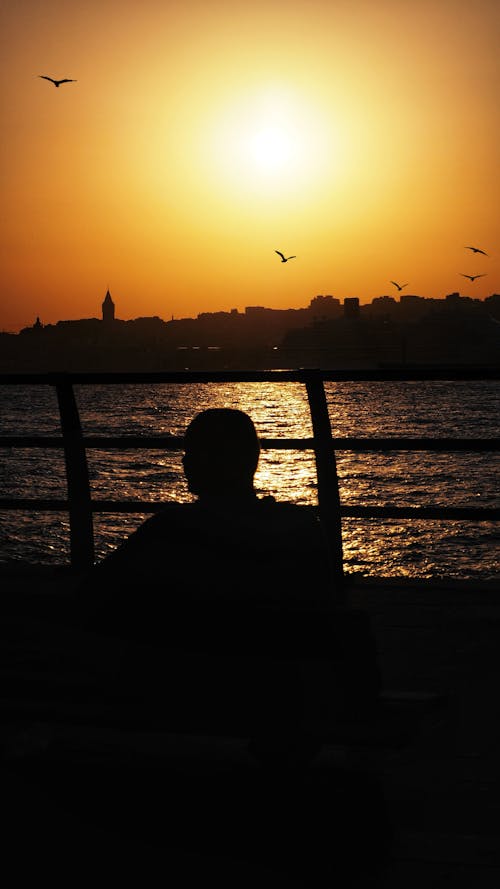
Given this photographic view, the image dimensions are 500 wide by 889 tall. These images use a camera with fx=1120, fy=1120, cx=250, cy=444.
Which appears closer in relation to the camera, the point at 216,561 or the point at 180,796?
the point at 216,561

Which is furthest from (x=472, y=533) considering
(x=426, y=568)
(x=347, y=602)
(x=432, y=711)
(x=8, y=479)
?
(x=432, y=711)

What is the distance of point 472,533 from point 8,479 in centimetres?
2815

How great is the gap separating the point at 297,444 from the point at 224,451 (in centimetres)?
407

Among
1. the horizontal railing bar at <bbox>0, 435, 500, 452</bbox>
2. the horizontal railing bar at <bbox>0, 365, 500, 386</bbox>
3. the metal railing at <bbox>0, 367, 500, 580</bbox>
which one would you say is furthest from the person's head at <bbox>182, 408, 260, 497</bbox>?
the horizontal railing bar at <bbox>0, 365, 500, 386</bbox>

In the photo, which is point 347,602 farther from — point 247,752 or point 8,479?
point 8,479

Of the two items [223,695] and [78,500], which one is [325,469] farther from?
[223,695]

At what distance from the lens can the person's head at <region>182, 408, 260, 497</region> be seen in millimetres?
2561

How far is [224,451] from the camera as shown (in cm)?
257

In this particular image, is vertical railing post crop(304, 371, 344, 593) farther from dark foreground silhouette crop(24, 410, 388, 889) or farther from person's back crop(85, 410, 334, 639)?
person's back crop(85, 410, 334, 639)

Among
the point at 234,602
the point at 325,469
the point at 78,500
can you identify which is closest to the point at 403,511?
the point at 325,469

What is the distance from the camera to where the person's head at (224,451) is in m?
2.56

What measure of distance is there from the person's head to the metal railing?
3.40 meters

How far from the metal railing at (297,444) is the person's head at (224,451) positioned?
3.40 metres

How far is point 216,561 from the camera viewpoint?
250cm
